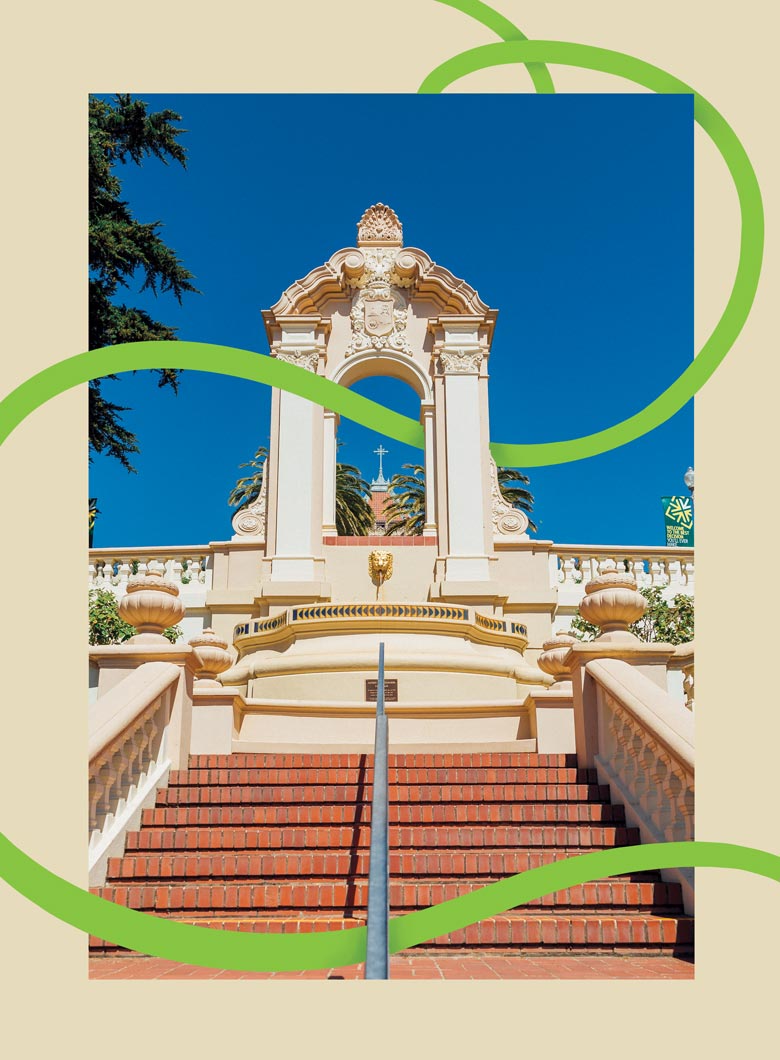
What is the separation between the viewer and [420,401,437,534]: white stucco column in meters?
18.1

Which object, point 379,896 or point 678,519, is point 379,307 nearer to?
point 678,519

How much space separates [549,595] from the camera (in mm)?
16891

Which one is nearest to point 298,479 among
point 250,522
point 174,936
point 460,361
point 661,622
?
point 250,522

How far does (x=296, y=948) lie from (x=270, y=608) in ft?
41.6

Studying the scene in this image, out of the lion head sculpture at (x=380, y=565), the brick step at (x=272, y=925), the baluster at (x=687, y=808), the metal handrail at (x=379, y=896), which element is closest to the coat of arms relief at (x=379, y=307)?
the lion head sculpture at (x=380, y=565)

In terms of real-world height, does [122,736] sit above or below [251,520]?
below

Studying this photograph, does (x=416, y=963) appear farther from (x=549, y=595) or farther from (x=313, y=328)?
(x=313, y=328)

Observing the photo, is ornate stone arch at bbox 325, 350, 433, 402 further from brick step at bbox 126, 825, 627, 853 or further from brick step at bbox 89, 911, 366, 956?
brick step at bbox 89, 911, 366, 956

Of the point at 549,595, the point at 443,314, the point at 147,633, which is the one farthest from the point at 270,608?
the point at 147,633

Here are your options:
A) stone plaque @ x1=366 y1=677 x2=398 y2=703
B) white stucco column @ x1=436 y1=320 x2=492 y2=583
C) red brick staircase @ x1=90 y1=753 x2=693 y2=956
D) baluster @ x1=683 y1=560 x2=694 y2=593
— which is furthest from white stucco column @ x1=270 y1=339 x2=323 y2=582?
Answer: red brick staircase @ x1=90 y1=753 x2=693 y2=956

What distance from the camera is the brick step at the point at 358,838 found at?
20.4 feet

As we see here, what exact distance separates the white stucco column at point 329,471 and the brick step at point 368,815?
11430 millimetres
